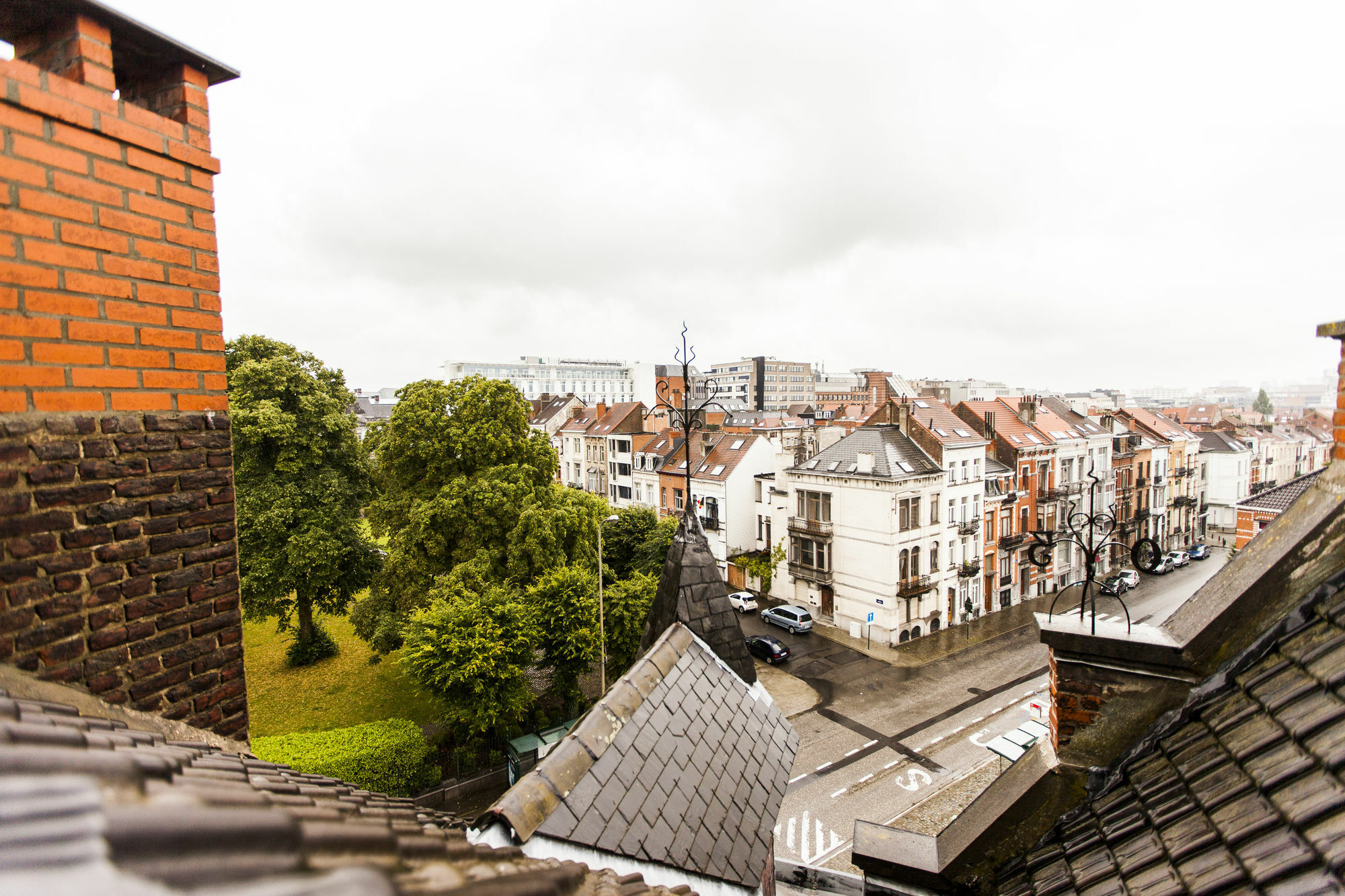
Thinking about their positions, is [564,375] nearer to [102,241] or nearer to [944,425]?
[944,425]

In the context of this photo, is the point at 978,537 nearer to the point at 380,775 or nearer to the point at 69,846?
the point at 380,775

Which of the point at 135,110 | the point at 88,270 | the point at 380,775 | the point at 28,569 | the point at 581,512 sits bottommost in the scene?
the point at 380,775

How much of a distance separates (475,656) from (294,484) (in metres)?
9.98

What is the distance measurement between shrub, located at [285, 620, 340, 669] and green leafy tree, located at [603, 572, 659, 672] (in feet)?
41.9

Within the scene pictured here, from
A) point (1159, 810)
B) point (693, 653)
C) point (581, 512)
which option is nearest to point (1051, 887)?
point (1159, 810)

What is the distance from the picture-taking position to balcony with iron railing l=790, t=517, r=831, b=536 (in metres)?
28.7

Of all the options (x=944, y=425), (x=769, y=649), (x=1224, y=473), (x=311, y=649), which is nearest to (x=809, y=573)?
(x=769, y=649)

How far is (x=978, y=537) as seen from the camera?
2936cm

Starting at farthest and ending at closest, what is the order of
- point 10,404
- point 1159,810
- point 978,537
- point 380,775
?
point 978,537, point 380,775, point 1159,810, point 10,404

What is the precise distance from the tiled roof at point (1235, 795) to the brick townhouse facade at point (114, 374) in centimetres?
507

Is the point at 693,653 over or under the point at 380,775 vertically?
over

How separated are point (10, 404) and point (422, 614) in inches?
552

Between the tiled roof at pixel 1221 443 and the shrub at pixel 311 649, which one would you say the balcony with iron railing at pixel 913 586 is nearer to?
the shrub at pixel 311 649

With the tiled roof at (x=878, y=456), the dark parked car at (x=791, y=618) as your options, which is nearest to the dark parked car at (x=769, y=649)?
the dark parked car at (x=791, y=618)
